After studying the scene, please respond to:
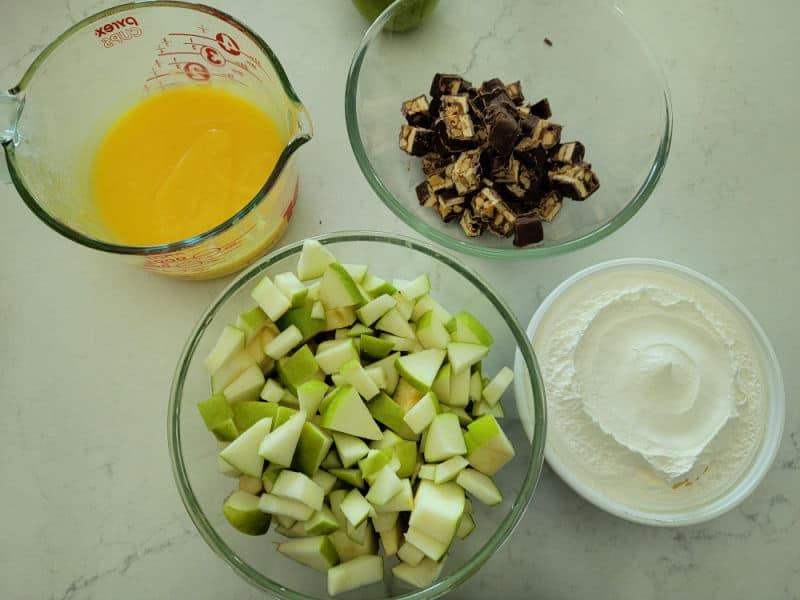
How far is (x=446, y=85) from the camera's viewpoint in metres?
1.31

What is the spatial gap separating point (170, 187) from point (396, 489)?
2.22 ft

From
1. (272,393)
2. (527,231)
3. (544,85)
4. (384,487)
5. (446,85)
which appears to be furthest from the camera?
(544,85)

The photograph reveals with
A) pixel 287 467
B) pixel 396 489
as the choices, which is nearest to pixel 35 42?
pixel 287 467

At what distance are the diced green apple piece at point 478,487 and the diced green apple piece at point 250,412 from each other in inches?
12.0

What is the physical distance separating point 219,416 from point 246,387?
0.06m

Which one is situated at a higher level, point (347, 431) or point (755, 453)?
point (347, 431)

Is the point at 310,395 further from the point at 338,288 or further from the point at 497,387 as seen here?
the point at 497,387

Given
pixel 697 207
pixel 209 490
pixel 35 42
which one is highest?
pixel 35 42

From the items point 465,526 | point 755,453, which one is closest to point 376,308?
point 465,526

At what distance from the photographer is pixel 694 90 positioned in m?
1.47

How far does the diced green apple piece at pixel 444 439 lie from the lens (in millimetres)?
1019

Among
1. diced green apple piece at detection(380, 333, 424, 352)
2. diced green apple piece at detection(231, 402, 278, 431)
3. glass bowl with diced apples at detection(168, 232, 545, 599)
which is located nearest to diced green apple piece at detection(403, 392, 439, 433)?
glass bowl with diced apples at detection(168, 232, 545, 599)

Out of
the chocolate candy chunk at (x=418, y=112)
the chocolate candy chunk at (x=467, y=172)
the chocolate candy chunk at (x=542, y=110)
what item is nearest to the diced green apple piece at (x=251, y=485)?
the chocolate candy chunk at (x=467, y=172)

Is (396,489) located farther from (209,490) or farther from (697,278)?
(697,278)
